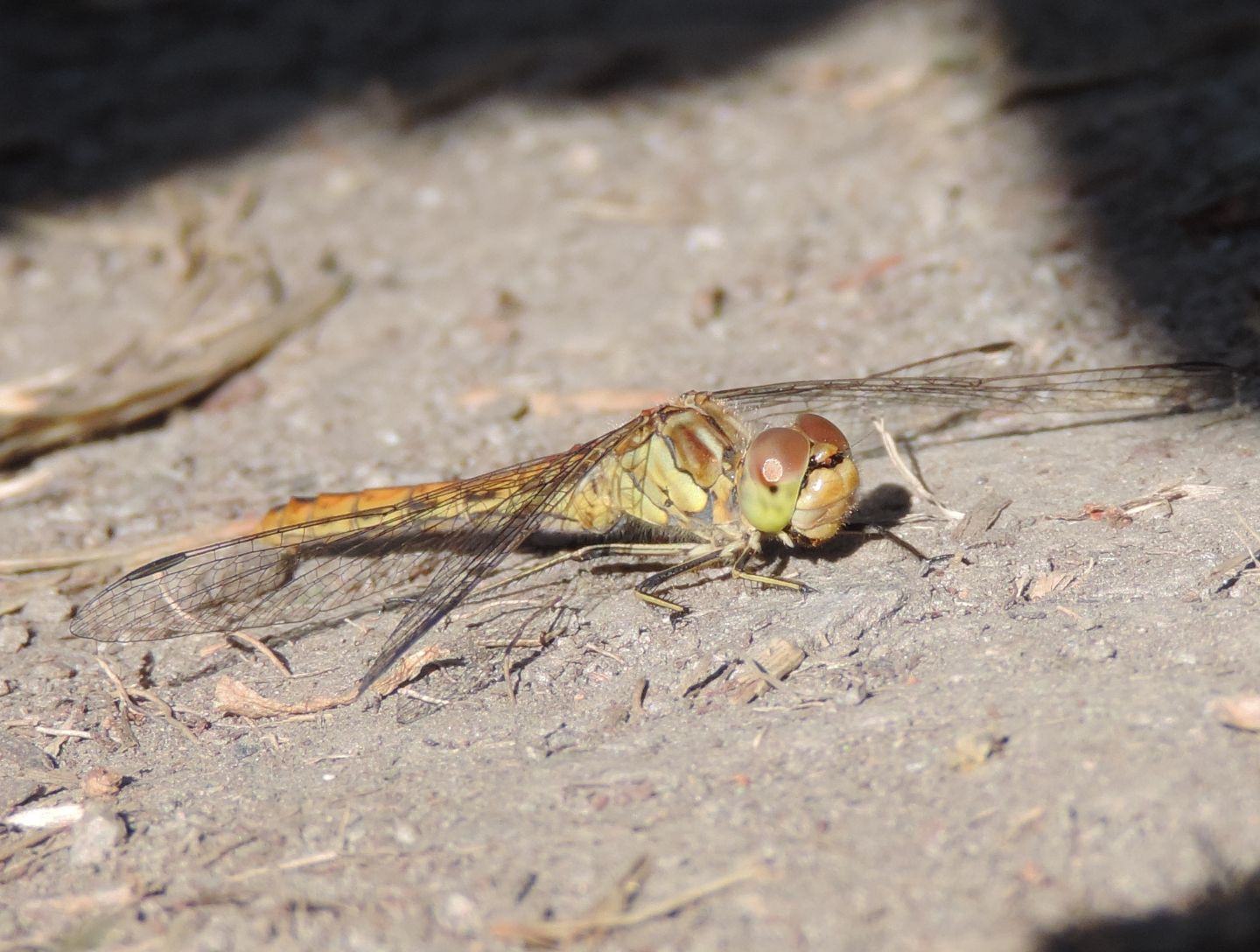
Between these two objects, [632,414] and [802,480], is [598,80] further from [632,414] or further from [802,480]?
[802,480]

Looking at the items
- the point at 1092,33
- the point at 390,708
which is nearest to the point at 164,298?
the point at 390,708

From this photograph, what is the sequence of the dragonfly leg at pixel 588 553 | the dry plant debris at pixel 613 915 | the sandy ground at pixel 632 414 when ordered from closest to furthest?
the dry plant debris at pixel 613 915, the sandy ground at pixel 632 414, the dragonfly leg at pixel 588 553

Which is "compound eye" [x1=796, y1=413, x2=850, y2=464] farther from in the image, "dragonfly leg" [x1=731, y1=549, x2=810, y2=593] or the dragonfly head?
"dragonfly leg" [x1=731, y1=549, x2=810, y2=593]

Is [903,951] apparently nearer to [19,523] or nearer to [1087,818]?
[1087,818]

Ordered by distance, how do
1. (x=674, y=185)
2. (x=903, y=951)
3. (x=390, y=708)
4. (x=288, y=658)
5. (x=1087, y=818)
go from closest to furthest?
(x=903, y=951)
(x=1087, y=818)
(x=390, y=708)
(x=288, y=658)
(x=674, y=185)

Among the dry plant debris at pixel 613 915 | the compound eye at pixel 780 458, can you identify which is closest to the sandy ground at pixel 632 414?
the dry plant debris at pixel 613 915

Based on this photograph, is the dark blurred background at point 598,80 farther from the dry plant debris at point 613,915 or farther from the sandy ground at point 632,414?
the dry plant debris at point 613,915
